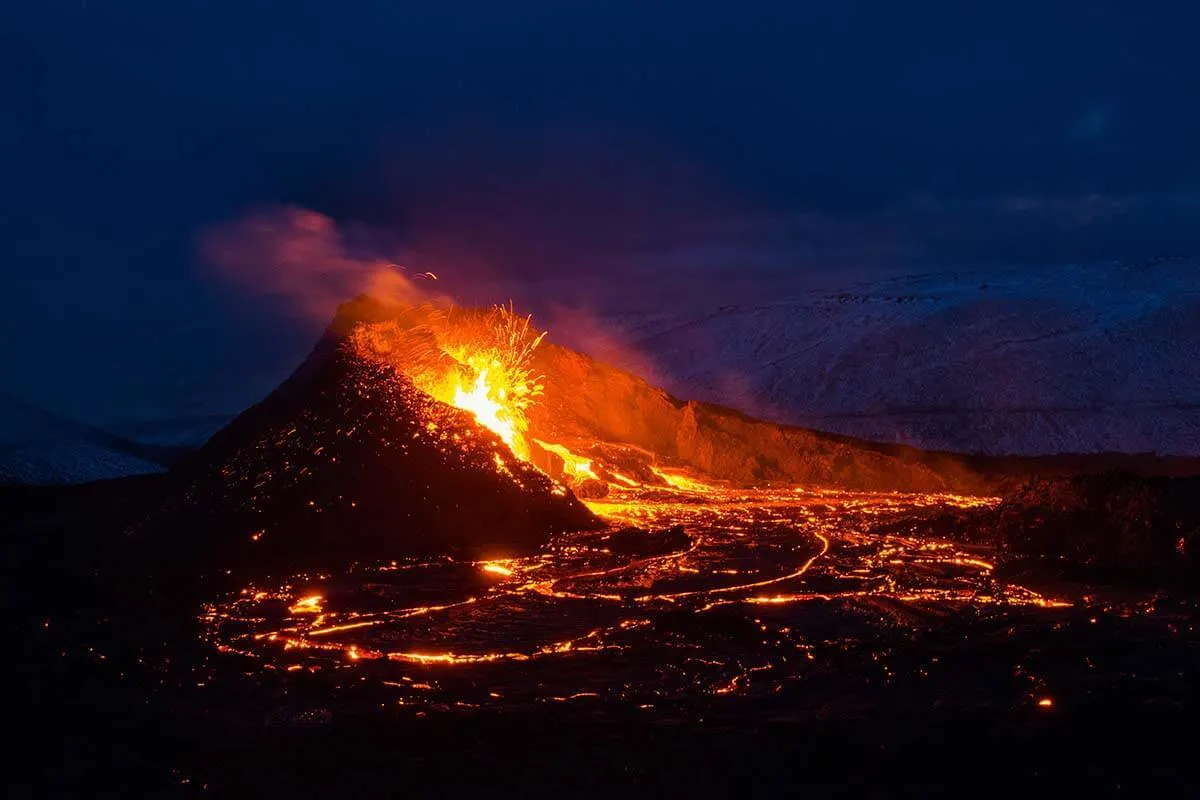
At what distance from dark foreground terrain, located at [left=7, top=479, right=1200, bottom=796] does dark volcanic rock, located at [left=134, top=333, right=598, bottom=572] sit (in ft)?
2.07

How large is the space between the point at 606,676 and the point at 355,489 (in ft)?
19.9

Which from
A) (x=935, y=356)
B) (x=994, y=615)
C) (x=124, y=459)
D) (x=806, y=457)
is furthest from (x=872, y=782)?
(x=935, y=356)

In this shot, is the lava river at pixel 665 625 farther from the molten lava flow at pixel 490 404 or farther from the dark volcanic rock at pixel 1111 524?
the molten lava flow at pixel 490 404

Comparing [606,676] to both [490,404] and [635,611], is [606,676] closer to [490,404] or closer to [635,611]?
[635,611]

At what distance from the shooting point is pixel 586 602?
980 cm

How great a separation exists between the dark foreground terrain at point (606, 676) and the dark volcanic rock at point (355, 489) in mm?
630

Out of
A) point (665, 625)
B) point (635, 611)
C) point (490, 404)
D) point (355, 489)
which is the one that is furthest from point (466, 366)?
point (665, 625)

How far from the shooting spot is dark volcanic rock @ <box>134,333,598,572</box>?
11.8 meters

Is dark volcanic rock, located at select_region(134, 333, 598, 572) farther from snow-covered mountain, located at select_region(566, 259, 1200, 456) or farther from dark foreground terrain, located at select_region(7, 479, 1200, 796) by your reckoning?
snow-covered mountain, located at select_region(566, 259, 1200, 456)

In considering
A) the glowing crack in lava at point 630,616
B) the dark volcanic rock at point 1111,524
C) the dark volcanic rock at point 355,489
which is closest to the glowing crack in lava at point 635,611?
the glowing crack in lava at point 630,616

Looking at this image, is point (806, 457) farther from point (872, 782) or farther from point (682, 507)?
point (872, 782)

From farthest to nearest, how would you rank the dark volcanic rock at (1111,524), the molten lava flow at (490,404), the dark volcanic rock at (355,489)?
1. the molten lava flow at (490,404)
2. the dark volcanic rock at (1111,524)
3. the dark volcanic rock at (355,489)

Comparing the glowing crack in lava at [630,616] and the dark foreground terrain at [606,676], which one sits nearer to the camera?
the dark foreground terrain at [606,676]

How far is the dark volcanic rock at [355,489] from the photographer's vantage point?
11.8 meters
